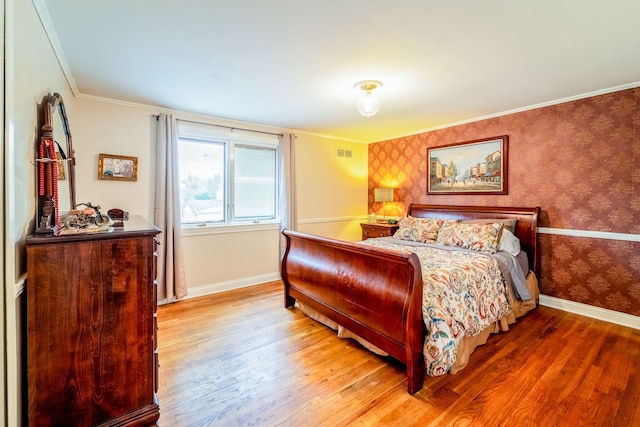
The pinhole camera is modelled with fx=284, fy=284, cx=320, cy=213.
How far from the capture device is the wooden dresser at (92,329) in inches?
52.7

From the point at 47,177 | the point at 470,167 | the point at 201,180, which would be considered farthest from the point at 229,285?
the point at 470,167

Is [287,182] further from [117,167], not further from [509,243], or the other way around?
[509,243]

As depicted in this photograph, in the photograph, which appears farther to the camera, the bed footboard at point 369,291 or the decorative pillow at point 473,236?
the decorative pillow at point 473,236

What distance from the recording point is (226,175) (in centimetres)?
403

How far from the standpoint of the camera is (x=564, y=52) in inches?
84.9

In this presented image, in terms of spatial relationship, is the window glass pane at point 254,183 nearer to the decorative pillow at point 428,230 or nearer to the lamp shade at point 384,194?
the lamp shade at point 384,194

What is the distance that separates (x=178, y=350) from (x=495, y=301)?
2.80 meters

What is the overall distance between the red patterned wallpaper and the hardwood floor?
445 mm

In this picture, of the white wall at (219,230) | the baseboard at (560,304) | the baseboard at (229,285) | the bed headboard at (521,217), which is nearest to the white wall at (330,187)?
the white wall at (219,230)

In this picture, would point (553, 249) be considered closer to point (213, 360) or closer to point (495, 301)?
point (495, 301)

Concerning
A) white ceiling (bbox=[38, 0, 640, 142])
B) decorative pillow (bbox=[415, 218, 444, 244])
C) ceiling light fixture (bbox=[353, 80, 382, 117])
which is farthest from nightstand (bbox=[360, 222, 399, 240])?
ceiling light fixture (bbox=[353, 80, 382, 117])

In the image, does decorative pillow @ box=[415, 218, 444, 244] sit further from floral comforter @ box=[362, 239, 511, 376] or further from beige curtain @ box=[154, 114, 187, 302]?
beige curtain @ box=[154, 114, 187, 302]

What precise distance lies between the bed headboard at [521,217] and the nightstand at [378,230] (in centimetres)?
76

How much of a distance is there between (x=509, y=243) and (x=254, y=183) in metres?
3.41
